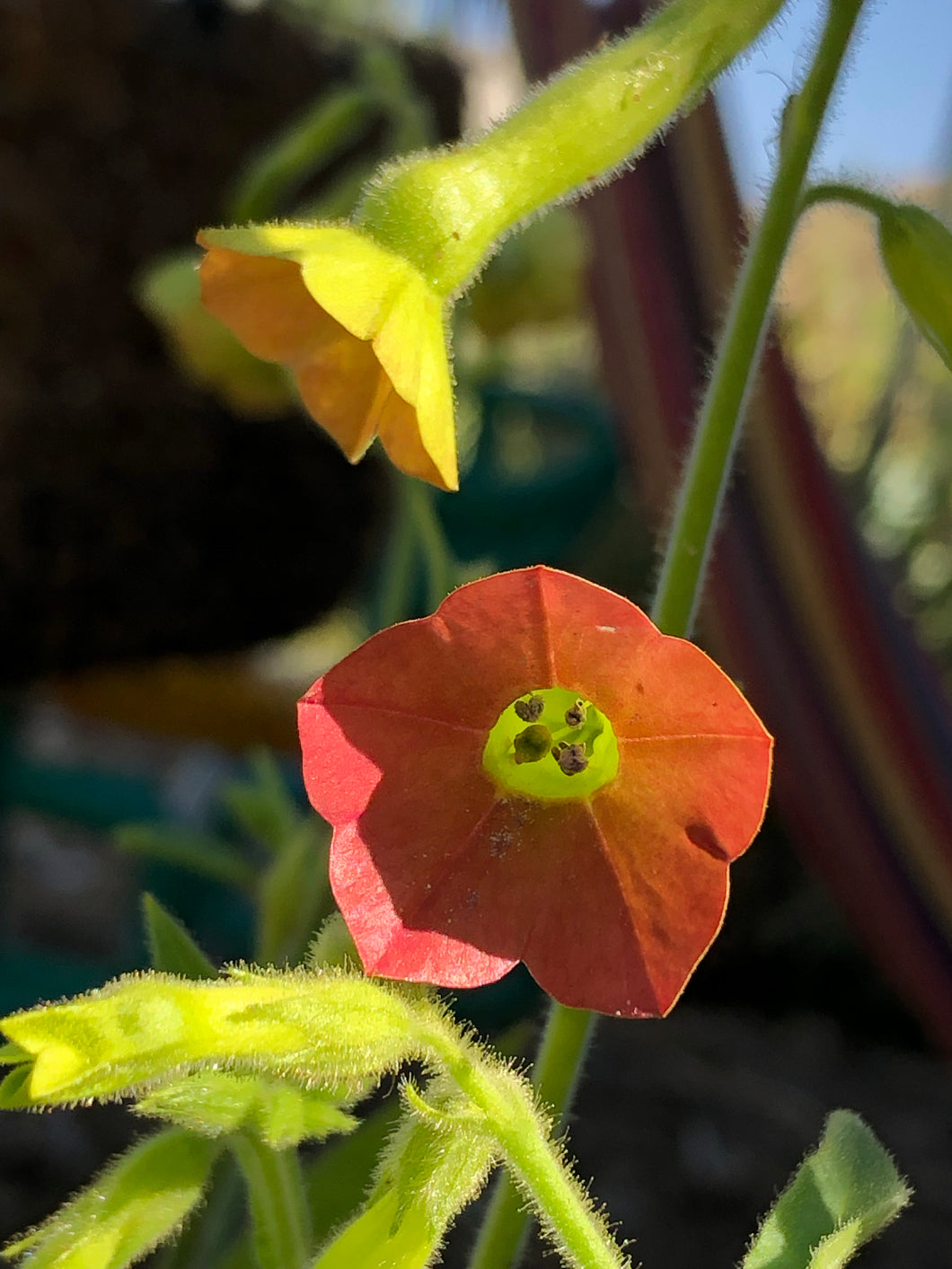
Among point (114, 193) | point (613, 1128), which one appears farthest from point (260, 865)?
point (114, 193)

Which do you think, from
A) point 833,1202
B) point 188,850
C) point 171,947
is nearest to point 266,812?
point 188,850

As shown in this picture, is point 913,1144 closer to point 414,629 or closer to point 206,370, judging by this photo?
point 206,370

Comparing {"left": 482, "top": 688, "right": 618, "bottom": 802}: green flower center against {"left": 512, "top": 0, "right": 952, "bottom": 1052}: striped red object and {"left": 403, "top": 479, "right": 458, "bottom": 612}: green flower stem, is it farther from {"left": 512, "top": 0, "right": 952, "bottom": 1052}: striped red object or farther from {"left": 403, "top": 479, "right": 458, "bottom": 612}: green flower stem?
{"left": 512, "top": 0, "right": 952, "bottom": 1052}: striped red object

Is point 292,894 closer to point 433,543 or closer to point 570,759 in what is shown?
point 433,543

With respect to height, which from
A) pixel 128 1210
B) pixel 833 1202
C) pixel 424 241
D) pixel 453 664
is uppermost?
pixel 424 241

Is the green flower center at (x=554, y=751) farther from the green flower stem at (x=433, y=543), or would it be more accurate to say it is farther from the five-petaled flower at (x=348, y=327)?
the green flower stem at (x=433, y=543)

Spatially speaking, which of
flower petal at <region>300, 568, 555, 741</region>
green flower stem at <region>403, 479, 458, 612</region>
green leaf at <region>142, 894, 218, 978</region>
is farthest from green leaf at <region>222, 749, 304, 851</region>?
flower petal at <region>300, 568, 555, 741</region>
